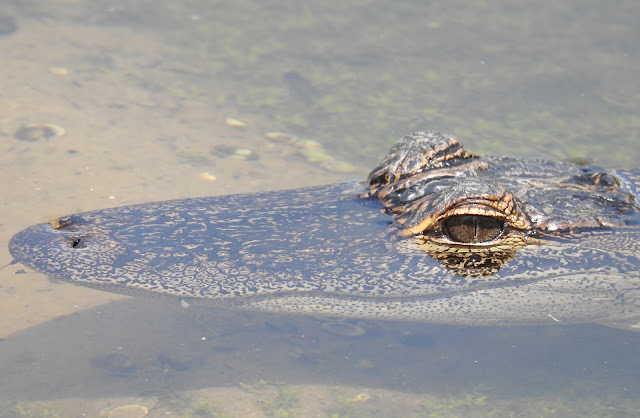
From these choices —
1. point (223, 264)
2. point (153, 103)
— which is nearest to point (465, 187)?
point (223, 264)

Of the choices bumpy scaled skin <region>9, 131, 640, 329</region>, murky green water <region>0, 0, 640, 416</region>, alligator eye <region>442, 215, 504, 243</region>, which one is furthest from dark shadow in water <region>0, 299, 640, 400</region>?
alligator eye <region>442, 215, 504, 243</region>

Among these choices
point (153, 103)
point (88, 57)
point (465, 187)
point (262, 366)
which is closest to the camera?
point (465, 187)

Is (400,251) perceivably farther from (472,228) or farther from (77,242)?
(77,242)

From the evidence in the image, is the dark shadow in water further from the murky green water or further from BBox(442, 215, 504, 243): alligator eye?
BBox(442, 215, 504, 243): alligator eye

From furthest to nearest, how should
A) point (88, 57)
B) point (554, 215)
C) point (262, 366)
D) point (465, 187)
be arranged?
point (88, 57) → point (262, 366) → point (554, 215) → point (465, 187)

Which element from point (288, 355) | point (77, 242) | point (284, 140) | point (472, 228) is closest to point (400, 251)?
point (472, 228)

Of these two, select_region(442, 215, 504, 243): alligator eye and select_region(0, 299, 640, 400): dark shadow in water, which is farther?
select_region(0, 299, 640, 400): dark shadow in water

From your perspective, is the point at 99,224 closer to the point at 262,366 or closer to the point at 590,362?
the point at 262,366
